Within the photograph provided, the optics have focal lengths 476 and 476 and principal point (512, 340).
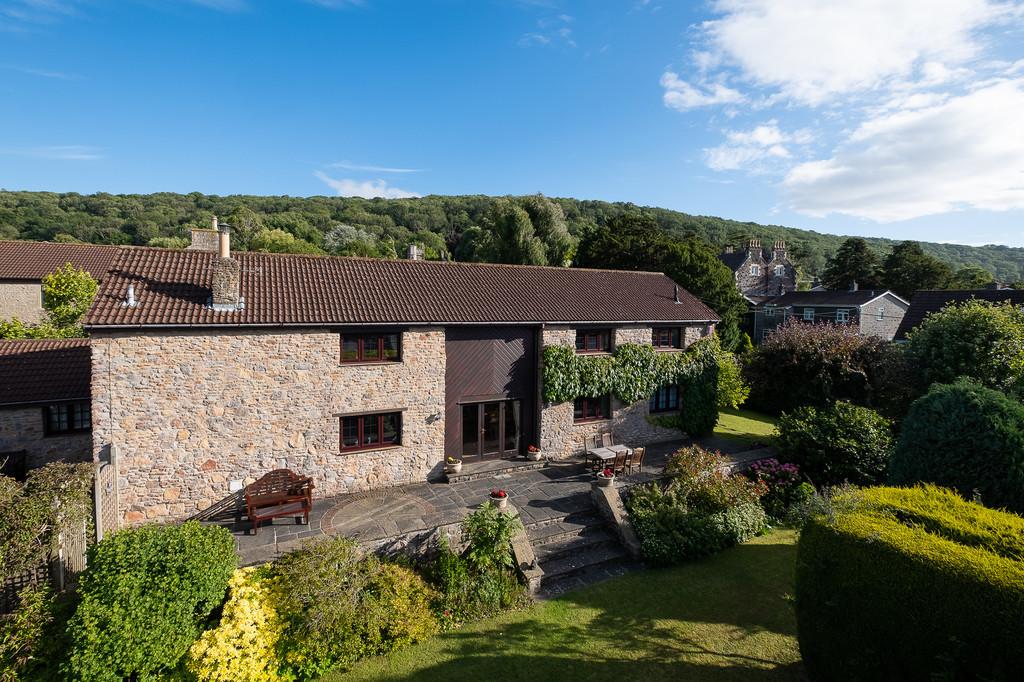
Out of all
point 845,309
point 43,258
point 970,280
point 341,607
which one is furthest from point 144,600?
point 970,280

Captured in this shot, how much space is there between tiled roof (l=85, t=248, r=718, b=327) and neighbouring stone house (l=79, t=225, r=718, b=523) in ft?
0.22

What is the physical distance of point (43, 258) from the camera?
1240 inches

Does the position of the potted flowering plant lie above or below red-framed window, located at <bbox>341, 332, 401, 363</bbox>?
below

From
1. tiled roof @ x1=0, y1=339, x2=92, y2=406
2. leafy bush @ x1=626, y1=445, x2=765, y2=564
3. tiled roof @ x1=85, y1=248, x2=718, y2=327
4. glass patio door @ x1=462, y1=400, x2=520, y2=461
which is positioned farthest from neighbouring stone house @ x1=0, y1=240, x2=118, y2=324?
leafy bush @ x1=626, y1=445, x2=765, y2=564

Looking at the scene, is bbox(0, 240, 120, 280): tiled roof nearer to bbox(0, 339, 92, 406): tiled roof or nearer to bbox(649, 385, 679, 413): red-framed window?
bbox(0, 339, 92, 406): tiled roof

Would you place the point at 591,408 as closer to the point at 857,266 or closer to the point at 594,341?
the point at 594,341

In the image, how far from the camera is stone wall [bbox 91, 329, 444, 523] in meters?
12.3

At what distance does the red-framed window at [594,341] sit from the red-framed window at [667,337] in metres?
2.39

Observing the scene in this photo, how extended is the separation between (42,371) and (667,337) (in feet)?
72.5

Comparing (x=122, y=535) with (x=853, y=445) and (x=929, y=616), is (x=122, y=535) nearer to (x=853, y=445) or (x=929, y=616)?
(x=929, y=616)

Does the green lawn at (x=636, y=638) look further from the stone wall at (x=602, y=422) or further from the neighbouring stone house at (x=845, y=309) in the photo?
the neighbouring stone house at (x=845, y=309)

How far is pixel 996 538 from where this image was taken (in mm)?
7000

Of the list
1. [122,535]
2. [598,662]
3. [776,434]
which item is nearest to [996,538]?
[598,662]

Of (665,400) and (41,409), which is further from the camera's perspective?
(665,400)
